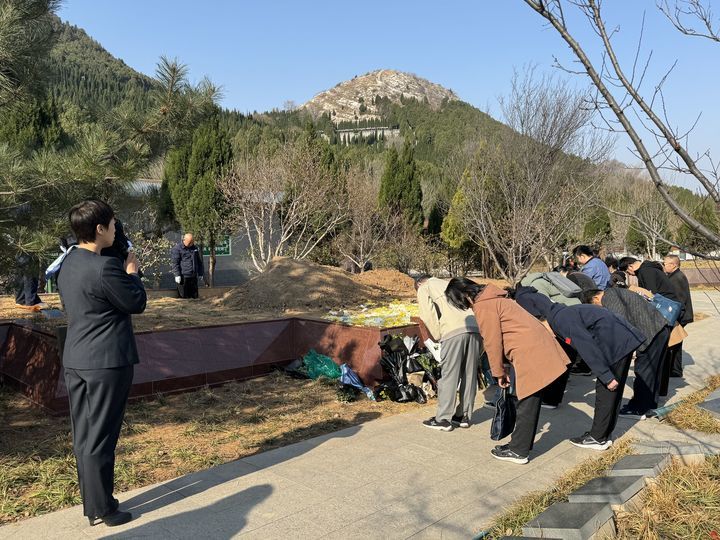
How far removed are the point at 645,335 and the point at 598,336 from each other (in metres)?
0.99

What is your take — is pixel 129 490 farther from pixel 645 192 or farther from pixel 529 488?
pixel 645 192

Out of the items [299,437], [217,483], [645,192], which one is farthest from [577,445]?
[645,192]

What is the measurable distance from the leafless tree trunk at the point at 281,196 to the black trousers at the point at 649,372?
12.0m

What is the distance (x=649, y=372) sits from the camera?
5.54 meters

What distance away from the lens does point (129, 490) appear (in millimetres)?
3828

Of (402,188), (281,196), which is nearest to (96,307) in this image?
(281,196)

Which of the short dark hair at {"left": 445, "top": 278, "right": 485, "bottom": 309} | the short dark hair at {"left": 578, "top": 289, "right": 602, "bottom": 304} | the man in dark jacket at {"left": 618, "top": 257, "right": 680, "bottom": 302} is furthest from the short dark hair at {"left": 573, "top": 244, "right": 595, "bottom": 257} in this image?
the short dark hair at {"left": 445, "top": 278, "right": 485, "bottom": 309}

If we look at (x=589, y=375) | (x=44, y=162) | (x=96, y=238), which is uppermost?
(x=44, y=162)

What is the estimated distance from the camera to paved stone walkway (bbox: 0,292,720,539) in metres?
3.25

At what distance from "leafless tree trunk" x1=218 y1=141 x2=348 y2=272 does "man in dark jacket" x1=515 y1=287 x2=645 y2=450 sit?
12353 mm

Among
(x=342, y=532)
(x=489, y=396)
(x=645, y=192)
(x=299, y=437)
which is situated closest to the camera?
(x=342, y=532)

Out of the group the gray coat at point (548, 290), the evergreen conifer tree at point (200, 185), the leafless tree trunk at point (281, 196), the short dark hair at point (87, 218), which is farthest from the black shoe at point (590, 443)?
the evergreen conifer tree at point (200, 185)

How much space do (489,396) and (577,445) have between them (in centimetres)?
171

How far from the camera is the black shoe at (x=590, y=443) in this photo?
4.67m
